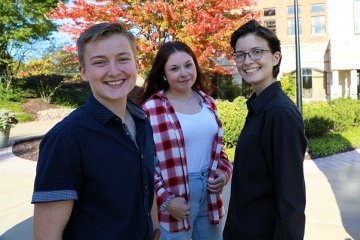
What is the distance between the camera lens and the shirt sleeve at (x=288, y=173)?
173 cm

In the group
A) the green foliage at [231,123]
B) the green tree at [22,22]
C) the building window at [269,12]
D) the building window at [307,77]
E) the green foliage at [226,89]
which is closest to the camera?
the green foliage at [231,123]

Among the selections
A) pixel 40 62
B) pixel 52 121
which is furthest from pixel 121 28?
pixel 40 62

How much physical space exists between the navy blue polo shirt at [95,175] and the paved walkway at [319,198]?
303cm

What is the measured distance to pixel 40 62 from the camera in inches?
915

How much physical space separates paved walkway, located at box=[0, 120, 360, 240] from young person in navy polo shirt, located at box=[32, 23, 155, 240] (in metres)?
3.05

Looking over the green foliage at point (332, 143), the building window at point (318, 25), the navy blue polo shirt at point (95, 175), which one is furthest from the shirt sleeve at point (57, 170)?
the building window at point (318, 25)

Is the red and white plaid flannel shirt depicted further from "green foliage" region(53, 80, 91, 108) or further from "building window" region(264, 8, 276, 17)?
"building window" region(264, 8, 276, 17)

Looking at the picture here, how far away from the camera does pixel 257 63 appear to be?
6.65 feet

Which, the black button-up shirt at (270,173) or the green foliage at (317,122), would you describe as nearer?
the black button-up shirt at (270,173)

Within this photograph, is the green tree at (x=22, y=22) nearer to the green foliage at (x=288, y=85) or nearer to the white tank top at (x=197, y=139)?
the green foliage at (x=288, y=85)

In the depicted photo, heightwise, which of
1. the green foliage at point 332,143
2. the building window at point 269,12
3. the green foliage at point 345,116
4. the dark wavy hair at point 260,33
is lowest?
the green foliage at point 332,143

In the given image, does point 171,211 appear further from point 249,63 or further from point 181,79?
point 249,63

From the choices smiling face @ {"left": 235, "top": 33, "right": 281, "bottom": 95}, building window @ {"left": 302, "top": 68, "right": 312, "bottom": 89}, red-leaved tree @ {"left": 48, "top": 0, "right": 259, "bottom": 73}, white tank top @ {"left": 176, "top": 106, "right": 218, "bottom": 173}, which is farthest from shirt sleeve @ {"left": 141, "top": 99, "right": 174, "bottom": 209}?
building window @ {"left": 302, "top": 68, "right": 312, "bottom": 89}

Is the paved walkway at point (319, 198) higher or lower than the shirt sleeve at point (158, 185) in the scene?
lower
